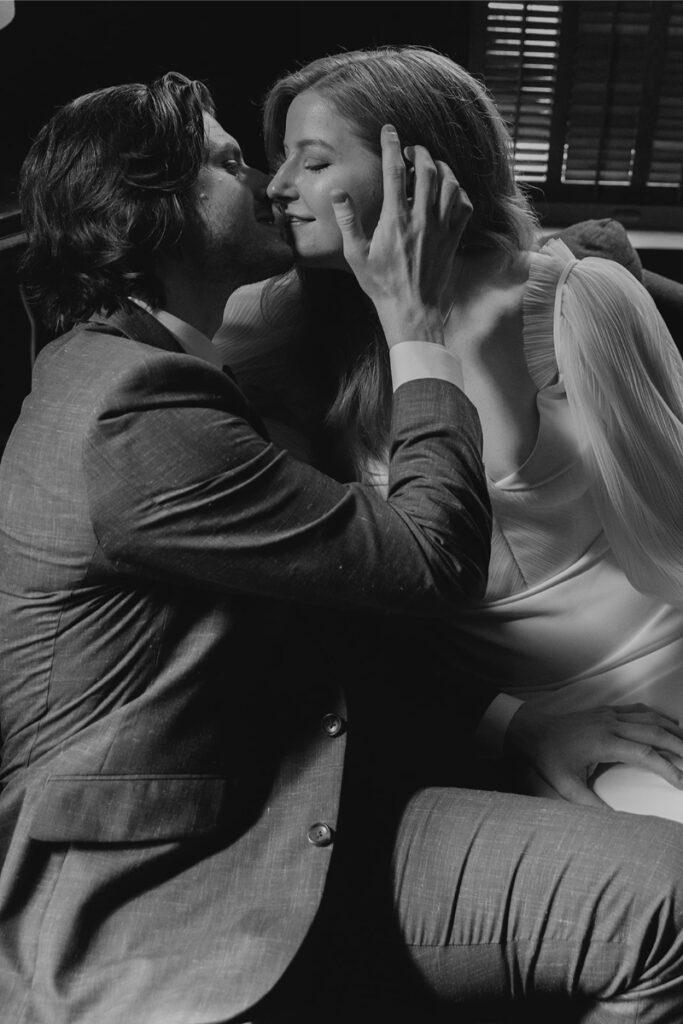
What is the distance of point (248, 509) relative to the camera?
4.14ft

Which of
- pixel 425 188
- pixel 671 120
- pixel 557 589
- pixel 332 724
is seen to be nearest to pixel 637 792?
pixel 557 589

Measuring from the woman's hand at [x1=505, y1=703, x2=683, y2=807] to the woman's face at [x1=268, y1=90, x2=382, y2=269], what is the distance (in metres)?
0.71

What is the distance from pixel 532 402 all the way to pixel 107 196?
0.76 m

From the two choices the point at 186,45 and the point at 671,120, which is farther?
the point at 671,120

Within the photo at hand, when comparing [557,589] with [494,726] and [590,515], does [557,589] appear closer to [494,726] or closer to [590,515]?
[590,515]

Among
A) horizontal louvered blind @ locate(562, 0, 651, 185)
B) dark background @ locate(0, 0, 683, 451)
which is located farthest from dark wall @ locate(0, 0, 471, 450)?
horizontal louvered blind @ locate(562, 0, 651, 185)

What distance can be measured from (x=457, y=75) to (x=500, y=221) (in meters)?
0.22

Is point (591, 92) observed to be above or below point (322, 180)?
below

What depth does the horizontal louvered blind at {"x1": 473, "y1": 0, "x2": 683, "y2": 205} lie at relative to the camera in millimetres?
2980

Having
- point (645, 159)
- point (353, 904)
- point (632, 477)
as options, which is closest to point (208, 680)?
point (353, 904)

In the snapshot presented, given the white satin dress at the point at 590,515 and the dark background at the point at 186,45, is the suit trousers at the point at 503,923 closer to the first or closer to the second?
the white satin dress at the point at 590,515

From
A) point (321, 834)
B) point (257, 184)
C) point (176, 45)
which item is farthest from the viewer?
point (176, 45)

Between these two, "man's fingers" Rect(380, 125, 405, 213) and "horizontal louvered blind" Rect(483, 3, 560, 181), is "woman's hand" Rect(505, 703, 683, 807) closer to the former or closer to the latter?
"man's fingers" Rect(380, 125, 405, 213)

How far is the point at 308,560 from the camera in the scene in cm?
127
